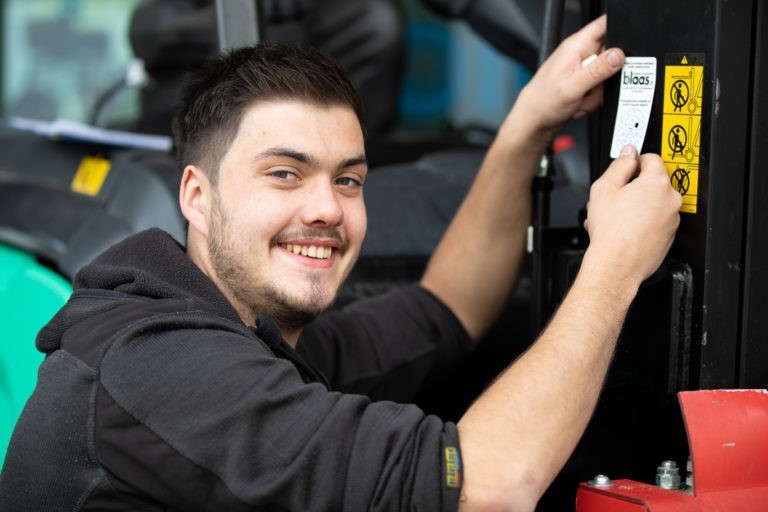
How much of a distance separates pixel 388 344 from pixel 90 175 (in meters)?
0.85

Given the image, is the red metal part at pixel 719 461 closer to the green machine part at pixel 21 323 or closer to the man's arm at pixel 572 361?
the man's arm at pixel 572 361

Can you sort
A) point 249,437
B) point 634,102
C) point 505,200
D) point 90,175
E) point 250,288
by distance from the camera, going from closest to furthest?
point 249,437
point 634,102
point 250,288
point 505,200
point 90,175

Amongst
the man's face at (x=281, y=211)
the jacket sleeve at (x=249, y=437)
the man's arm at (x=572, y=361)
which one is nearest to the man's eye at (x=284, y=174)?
the man's face at (x=281, y=211)

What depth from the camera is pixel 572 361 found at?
4.29 ft

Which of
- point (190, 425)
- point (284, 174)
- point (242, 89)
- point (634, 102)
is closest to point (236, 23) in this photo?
point (242, 89)

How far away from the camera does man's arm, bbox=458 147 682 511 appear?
1259 mm

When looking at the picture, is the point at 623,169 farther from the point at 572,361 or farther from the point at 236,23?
the point at 236,23

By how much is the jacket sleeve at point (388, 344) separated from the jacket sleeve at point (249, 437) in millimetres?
519

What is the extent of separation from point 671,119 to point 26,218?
138 centimetres

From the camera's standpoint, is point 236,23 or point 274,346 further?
point 236,23

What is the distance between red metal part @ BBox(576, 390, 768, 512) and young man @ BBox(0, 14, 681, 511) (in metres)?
0.10

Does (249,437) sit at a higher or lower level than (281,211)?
lower

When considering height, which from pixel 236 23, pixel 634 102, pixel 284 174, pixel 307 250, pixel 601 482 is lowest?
pixel 601 482

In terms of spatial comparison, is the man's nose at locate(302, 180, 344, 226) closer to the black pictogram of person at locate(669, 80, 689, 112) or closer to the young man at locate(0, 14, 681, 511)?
the young man at locate(0, 14, 681, 511)
